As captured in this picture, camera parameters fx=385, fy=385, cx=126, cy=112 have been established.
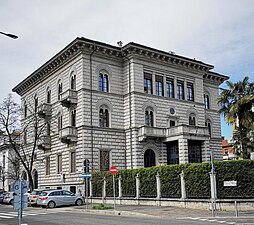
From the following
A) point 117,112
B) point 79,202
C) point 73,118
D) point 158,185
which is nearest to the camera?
point 158,185

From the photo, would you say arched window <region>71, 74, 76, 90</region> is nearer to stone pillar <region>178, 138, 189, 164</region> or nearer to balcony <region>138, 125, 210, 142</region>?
balcony <region>138, 125, 210, 142</region>

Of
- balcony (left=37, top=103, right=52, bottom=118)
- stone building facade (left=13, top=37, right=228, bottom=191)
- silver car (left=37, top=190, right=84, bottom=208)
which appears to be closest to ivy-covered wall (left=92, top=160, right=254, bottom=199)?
silver car (left=37, top=190, right=84, bottom=208)

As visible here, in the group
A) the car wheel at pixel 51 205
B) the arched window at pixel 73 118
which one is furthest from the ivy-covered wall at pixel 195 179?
the arched window at pixel 73 118

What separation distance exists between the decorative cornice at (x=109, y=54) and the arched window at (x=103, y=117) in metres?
5.98

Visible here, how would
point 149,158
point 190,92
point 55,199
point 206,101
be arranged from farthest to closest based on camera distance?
point 206,101
point 190,92
point 149,158
point 55,199

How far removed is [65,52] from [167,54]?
11.3 meters

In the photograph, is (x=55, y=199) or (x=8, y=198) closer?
(x=55, y=199)

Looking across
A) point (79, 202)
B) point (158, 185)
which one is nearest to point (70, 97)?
point (79, 202)

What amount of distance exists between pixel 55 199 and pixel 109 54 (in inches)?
695

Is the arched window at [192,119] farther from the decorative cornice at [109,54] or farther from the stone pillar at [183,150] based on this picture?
the stone pillar at [183,150]

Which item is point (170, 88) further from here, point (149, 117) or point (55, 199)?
point (55, 199)

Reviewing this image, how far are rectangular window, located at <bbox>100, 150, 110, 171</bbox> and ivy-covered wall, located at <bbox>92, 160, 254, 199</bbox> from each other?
26.1ft

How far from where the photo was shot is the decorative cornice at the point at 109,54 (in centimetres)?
3972

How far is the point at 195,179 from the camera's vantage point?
84.2 ft
